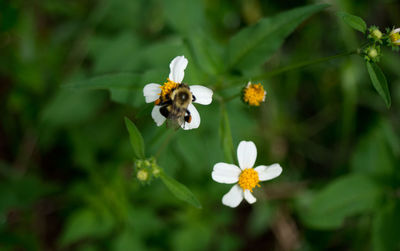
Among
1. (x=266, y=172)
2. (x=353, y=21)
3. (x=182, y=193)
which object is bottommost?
(x=182, y=193)

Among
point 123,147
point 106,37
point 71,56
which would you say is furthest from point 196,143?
point 71,56

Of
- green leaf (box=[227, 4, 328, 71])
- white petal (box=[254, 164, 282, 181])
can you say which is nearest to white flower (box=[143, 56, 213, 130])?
green leaf (box=[227, 4, 328, 71])

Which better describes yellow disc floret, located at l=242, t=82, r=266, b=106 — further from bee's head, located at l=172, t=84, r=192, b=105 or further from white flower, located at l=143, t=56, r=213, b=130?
bee's head, located at l=172, t=84, r=192, b=105

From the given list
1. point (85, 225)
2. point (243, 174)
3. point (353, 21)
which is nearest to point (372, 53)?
point (353, 21)

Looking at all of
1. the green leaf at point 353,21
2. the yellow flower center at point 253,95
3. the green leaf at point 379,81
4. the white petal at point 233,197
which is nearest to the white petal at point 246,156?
the white petal at point 233,197

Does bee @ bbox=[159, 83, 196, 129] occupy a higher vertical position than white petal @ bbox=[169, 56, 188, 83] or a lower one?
lower

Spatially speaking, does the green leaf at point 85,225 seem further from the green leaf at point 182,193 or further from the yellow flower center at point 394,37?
the yellow flower center at point 394,37

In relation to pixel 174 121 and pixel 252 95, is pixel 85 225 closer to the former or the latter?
pixel 174 121
